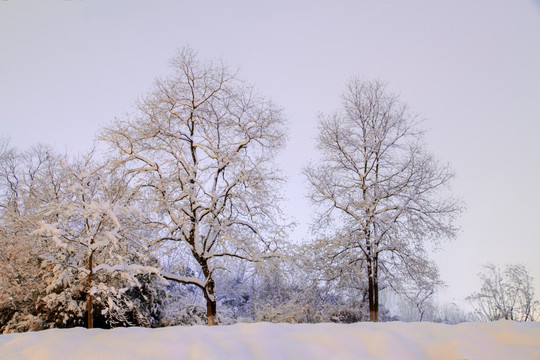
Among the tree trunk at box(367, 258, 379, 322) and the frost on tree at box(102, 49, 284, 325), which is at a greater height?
the frost on tree at box(102, 49, 284, 325)

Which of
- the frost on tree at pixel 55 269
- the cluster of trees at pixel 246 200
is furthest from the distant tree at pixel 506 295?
the frost on tree at pixel 55 269

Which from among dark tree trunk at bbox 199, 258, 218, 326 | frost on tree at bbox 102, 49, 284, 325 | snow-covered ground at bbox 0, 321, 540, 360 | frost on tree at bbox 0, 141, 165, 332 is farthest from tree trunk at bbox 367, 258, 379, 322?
snow-covered ground at bbox 0, 321, 540, 360

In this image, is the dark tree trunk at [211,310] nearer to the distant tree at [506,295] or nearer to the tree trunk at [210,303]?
the tree trunk at [210,303]

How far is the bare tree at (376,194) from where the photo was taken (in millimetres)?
14938

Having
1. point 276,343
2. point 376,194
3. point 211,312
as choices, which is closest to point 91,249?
point 276,343

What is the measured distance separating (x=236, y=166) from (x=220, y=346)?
38.5ft

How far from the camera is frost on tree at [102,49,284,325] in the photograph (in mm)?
14055

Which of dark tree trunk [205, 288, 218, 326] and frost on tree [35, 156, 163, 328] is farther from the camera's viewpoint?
dark tree trunk [205, 288, 218, 326]

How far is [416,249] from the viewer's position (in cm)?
1500

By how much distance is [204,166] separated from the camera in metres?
15.3

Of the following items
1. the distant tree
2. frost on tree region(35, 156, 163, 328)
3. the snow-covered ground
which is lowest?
the distant tree

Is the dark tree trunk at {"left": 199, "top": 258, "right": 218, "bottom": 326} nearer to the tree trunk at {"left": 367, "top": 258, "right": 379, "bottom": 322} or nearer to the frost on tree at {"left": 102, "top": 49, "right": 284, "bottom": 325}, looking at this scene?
the frost on tree at {"left": 102, "top": 49, "right": 284, "bottom": 325}

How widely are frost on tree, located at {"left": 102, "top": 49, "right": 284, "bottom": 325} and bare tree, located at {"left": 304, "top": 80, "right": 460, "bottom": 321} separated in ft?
8.32

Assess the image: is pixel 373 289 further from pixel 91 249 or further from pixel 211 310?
pixel 91 249
